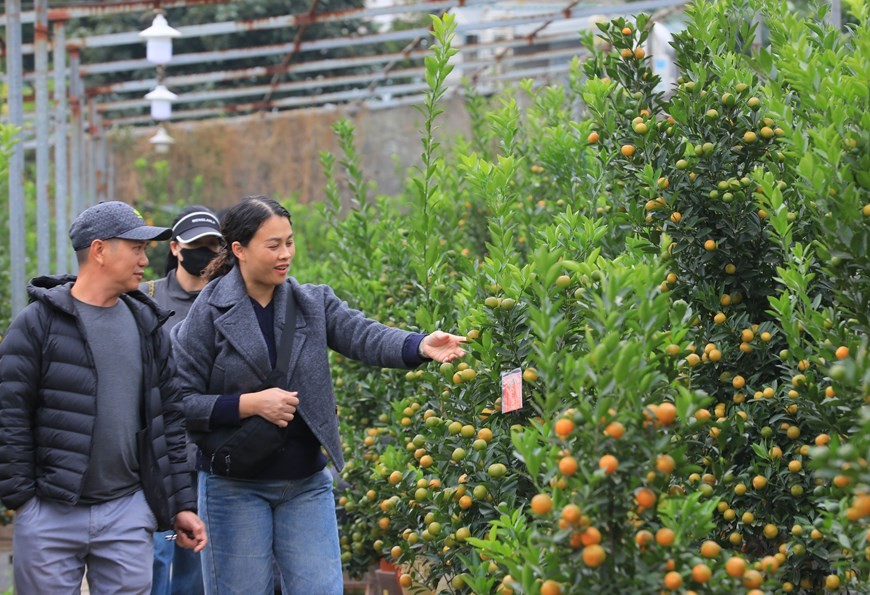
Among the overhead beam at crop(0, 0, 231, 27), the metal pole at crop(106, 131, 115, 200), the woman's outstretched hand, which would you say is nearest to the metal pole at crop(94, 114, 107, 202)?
the metal pole at crop(106, 131, 115, 200)

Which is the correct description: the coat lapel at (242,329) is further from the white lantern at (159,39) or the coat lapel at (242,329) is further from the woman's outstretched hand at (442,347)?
the white lantern at (159,39)

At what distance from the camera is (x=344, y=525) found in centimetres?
607

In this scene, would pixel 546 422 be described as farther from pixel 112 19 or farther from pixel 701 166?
pixel 112 19

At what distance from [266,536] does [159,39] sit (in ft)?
21.6

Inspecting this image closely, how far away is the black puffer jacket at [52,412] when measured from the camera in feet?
12.8

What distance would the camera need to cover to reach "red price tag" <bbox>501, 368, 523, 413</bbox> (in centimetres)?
379

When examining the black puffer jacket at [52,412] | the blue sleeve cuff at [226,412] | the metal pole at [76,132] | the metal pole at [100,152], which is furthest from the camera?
the metal pole at [100,152]

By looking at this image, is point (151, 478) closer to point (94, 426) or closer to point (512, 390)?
point (94, 426)

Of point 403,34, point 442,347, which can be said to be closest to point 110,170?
point 403,34

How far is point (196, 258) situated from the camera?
221 inches

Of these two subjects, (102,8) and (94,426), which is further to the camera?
(102,8)

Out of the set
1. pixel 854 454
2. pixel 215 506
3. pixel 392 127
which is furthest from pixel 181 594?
pixel 392 127

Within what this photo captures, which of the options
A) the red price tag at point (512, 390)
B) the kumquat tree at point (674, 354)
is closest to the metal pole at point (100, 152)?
the kumquat tree at point (674, 354)

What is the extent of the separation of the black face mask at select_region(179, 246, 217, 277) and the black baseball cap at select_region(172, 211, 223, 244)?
0.18 ft
